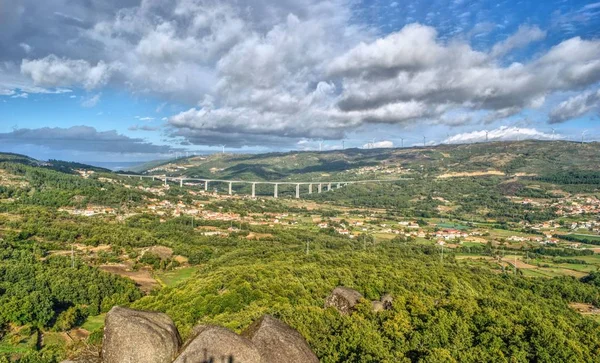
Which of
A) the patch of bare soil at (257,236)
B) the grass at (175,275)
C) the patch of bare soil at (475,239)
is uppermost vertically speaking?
the patch of bare soil at (257,236)

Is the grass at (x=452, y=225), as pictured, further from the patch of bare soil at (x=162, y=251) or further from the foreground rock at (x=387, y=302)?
the foreground rock at (x=387, y=302)

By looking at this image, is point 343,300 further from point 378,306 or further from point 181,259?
point 181,259

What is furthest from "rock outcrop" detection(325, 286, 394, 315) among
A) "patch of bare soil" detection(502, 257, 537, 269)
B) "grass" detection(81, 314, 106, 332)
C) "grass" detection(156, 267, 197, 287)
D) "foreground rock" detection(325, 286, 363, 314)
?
"patch of bare soil" detection(502, 257, 537, 269)

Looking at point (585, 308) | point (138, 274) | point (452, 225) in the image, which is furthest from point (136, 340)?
point (452, 225)

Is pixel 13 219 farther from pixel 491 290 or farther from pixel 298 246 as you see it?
pixel 491 290

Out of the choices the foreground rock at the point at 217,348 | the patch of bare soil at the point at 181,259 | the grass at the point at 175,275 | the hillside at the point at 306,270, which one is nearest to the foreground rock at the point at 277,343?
the foreground rock at the point at 217,348
